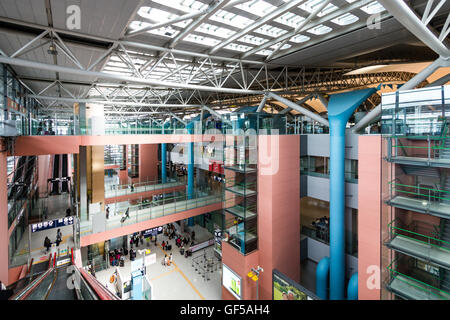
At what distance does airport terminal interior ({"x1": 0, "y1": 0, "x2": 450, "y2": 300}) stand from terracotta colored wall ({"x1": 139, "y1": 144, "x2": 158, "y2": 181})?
14359 millimetres

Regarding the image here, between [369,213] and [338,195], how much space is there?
110 inches

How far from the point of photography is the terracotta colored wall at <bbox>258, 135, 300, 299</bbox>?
36.6ft

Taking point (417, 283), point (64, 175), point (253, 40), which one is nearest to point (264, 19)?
point (253, 40)

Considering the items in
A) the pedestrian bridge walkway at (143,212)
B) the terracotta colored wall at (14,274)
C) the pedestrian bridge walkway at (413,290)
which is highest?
the pedestrian bridge walkway at (413,290)

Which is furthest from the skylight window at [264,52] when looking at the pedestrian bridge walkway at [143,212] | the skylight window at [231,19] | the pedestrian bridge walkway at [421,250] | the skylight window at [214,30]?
the pedestrian bridge walkway at [143,212]

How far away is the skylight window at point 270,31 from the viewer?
9008mm

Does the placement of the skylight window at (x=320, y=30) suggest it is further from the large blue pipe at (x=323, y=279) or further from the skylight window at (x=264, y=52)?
the large blue pipe at (x=323, y=279)

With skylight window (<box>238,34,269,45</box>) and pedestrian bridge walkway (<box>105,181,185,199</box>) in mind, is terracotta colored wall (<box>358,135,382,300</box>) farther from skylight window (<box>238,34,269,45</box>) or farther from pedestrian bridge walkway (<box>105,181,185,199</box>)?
pedestrian bridge walkway (<box>105,181,185,199</box>)

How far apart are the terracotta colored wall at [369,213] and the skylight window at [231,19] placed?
5892 mm

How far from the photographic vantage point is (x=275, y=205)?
1120cm

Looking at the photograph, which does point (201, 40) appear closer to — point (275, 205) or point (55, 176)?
point (275, 205)

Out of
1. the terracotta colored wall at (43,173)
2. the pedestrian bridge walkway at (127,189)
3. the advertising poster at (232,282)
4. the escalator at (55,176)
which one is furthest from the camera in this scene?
the escalator at (55,176)

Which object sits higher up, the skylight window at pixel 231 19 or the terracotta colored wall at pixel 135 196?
the skylight window at pixel 231 19

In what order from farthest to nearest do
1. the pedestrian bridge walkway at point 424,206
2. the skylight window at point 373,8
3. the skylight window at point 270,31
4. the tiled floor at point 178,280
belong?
the tiled floor at point 178,280, the skylight window at point 270,31, the skylight window at point 373,8, the pedestrian bridge walkway at point 424,206
